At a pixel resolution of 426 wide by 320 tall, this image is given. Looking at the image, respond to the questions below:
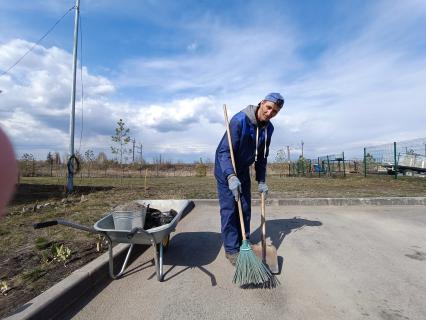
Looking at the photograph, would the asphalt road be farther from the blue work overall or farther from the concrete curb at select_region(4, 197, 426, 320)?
the blue work overall

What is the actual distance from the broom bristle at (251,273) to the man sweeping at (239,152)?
60 cm

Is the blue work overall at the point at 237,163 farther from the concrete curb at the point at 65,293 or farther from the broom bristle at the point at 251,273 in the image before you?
the concrete curb at the point at 65,293

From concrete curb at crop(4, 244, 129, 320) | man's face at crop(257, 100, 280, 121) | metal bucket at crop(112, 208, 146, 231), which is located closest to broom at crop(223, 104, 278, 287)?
metal bucket at crop(112, 208, 146, 231)

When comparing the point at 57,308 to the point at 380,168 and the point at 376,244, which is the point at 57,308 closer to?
the point at 376,244

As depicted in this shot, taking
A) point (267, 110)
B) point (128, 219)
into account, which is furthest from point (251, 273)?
point (267, 110)

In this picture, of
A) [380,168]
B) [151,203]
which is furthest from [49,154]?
[151,203]

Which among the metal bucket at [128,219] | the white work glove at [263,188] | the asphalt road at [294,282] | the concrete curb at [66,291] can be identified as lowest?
the asphalt road at [294,282]

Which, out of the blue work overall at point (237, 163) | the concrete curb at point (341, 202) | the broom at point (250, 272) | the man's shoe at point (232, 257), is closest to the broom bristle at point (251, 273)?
the broom at point (250, 272)

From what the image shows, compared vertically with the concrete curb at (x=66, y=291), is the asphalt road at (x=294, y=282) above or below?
below

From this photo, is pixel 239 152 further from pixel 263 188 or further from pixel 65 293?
pixel 65 293

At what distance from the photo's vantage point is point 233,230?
4.42 meters

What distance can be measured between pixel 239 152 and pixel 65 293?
95.6 inches

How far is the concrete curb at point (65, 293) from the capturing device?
9.07 ft

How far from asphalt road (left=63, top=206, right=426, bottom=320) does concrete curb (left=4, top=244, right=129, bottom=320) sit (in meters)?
0.11
